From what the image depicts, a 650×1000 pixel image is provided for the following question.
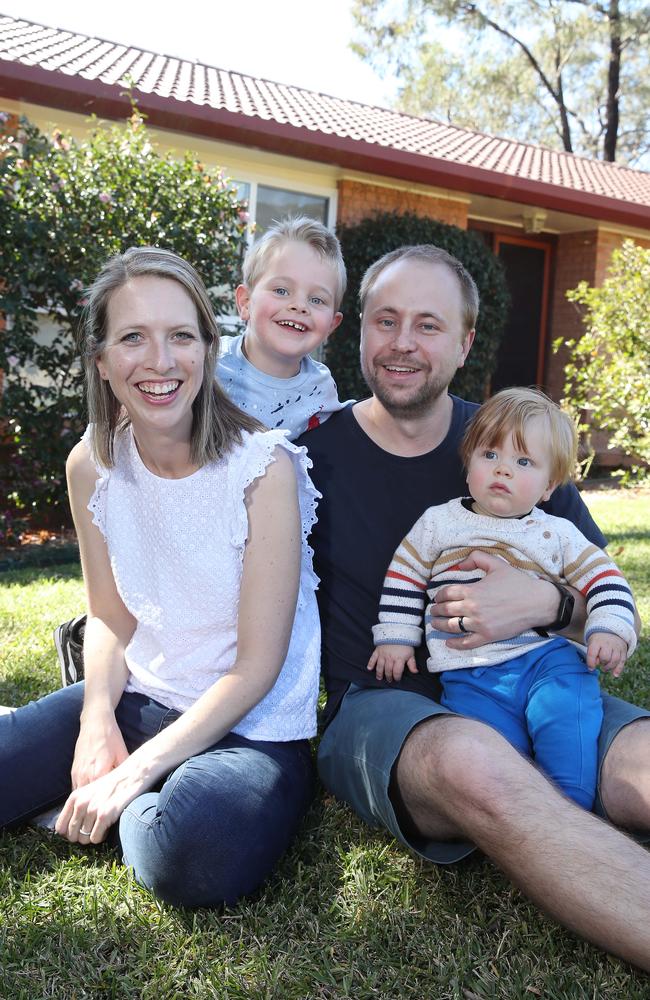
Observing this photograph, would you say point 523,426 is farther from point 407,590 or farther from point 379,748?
point 379,748

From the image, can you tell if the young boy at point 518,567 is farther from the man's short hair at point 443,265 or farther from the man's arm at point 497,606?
the man's short hair at point 443,265

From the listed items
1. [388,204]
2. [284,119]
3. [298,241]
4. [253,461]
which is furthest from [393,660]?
[388,204]

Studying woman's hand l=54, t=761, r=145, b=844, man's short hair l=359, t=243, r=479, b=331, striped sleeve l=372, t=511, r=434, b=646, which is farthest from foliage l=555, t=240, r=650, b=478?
woman's hand l=54, t=761, r=145, b=844

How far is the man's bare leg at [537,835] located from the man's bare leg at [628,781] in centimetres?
41

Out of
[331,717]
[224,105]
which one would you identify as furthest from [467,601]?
[224,105]

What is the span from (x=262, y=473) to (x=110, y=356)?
53cm

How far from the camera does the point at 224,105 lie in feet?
33.4

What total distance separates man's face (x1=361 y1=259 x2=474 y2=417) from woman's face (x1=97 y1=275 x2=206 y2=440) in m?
0.68

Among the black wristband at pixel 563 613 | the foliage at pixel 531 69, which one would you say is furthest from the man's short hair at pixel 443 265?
the foliage at pixel 531 69

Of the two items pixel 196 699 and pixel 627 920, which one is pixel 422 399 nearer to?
pixel 196 699

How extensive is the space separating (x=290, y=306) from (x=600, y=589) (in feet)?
4.54

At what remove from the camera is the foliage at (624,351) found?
10562 millimetres

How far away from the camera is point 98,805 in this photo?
2.45 m

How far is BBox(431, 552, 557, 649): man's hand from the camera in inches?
104
